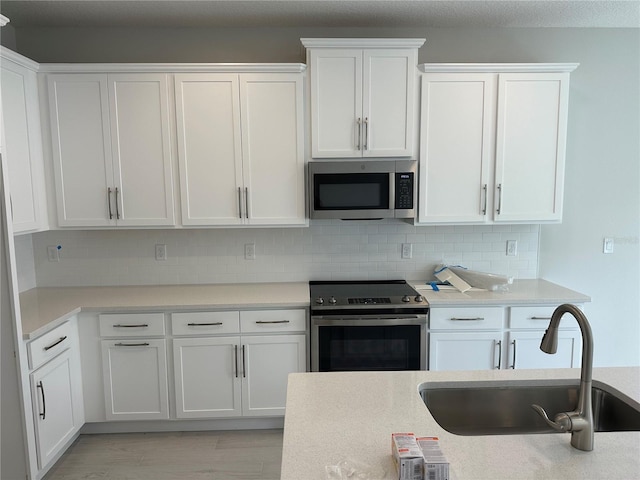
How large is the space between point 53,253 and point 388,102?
8.68ft

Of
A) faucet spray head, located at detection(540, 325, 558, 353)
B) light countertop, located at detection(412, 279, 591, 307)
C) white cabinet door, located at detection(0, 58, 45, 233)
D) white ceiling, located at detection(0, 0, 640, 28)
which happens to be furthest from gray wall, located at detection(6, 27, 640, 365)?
faucet spray head, located at detection(540, 325, 558, 353)

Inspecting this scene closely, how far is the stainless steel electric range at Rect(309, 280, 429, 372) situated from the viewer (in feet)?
8.88

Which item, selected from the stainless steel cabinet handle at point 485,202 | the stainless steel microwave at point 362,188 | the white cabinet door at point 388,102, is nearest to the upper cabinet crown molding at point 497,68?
the white cabinet door at point 388,102

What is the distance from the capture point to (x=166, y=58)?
309 centimetres

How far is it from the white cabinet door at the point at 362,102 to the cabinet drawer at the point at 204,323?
1.20 meters

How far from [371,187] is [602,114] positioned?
1857 millimetres

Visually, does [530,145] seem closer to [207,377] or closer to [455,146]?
[455,146]

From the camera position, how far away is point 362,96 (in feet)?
9.28

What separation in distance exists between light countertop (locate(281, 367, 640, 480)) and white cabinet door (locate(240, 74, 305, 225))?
1.56 metres

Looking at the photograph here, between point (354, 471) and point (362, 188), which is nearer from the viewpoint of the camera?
point (354, 471)

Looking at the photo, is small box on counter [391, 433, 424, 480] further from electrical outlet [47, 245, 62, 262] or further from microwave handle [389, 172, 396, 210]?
electrical outlet [47, 245, 62, 262]

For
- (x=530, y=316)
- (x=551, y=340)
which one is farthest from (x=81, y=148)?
(x=530, y=316)

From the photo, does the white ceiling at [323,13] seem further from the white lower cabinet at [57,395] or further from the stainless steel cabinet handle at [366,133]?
the white lower cabinet at [57,395]

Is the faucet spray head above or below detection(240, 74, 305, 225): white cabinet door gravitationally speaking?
below
